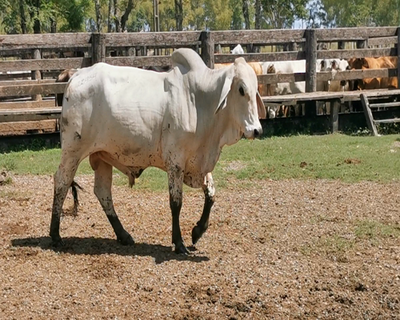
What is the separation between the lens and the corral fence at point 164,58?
542 inches

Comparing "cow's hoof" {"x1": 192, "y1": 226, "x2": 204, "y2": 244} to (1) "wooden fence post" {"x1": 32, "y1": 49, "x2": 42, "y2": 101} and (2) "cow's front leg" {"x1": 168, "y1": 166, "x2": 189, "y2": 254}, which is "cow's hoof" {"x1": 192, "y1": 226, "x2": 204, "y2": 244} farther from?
(1) "wooden fence post" {"x1": 32, "y1": 49, "x2": 42, "y2": 101}

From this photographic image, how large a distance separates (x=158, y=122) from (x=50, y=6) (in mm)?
23791

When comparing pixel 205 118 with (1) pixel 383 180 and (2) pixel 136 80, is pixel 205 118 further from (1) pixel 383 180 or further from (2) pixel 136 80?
(1) pixel 383 180

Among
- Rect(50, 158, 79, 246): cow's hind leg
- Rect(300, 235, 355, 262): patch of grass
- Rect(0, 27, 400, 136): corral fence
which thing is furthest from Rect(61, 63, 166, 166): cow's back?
Rect(0, 27, 400, 136): corral fence

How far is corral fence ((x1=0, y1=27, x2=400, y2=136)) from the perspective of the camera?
1376cm

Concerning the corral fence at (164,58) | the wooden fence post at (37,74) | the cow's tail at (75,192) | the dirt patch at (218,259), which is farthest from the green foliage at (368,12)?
the cow's tail at (75,192)

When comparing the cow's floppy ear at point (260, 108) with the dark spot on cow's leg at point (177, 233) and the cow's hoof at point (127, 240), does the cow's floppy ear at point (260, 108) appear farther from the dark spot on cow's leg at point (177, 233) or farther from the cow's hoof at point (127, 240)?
the cow's hoof at point (127, 240)

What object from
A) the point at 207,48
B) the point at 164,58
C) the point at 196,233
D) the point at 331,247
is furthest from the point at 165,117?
the point at 207,48

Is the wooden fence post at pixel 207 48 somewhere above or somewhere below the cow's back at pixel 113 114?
above

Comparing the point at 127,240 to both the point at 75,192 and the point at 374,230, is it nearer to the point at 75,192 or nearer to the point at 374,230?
the point at 75,192

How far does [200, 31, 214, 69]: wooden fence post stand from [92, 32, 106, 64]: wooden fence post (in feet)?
6.86

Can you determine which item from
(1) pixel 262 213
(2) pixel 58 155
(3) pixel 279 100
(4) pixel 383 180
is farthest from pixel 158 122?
(3) pixel 279 100

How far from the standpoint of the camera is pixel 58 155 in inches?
501

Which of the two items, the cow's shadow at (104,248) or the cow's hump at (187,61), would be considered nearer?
the cow's shadow at (104,248)
